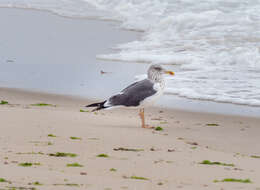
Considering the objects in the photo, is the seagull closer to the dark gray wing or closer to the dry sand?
the dark gray wing

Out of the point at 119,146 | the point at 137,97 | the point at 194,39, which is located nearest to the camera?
the point at 119,146

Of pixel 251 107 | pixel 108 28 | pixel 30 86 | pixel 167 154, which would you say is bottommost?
pixel 167 154

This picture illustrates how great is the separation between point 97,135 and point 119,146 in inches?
20.5

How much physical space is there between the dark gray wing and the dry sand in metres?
0.26

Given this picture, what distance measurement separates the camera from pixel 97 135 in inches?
268

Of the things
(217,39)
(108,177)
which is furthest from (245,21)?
(108,177)

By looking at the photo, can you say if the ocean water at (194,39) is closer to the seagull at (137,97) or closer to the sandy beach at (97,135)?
the sandy beach at (97,135)

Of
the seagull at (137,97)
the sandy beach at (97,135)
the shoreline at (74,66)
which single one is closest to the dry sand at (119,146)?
the sandy beach at (97,135)

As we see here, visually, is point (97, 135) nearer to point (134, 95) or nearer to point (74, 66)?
point (134, 95)

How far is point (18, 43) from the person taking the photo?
12820mm

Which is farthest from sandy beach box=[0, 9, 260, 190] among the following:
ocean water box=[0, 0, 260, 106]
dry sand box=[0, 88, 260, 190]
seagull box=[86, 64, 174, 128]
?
ocean water box=[0, 0, 260, 106]

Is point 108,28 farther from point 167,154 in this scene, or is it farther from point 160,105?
point 167,154

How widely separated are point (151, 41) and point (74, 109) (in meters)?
5.29

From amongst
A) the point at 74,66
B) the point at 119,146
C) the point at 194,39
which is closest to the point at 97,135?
the point at 119,146
